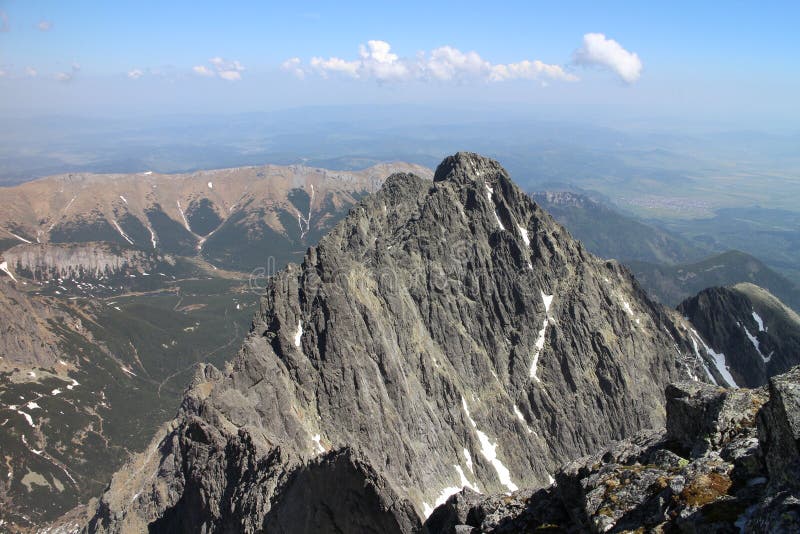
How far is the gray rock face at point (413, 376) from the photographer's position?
6069 cm

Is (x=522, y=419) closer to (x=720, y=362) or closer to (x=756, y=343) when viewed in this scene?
(x=720, y=362)

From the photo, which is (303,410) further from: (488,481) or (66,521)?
(66,521)

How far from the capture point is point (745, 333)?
174 m

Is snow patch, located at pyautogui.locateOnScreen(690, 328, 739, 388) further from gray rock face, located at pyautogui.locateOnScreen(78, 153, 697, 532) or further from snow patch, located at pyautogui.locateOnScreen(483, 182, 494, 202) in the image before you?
snow patch, located at pyautogui.locateOnScreen(483, 182, 494, 202)

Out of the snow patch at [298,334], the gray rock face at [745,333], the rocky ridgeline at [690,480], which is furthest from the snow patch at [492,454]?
the gray rock face at [745,333]

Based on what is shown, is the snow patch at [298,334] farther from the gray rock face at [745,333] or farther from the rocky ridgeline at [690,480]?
the gray rock face at [745,333]

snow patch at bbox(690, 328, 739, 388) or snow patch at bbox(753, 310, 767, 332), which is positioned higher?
snow patch at bbox(753, 310, 767, 332)

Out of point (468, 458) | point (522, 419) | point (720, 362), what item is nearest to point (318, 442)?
point (468, 458)

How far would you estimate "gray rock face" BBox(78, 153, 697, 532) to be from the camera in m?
60.7

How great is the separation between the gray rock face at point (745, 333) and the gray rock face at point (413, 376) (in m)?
21.9

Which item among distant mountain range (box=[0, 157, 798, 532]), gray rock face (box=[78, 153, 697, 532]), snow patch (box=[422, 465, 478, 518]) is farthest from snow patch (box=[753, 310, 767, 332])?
snow patch (box=[422, 465, 478, 518])

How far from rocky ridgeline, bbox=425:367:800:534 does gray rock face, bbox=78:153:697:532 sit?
21108 millimetres

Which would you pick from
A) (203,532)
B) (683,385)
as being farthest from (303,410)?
(683,385)

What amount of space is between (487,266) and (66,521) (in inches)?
4962
